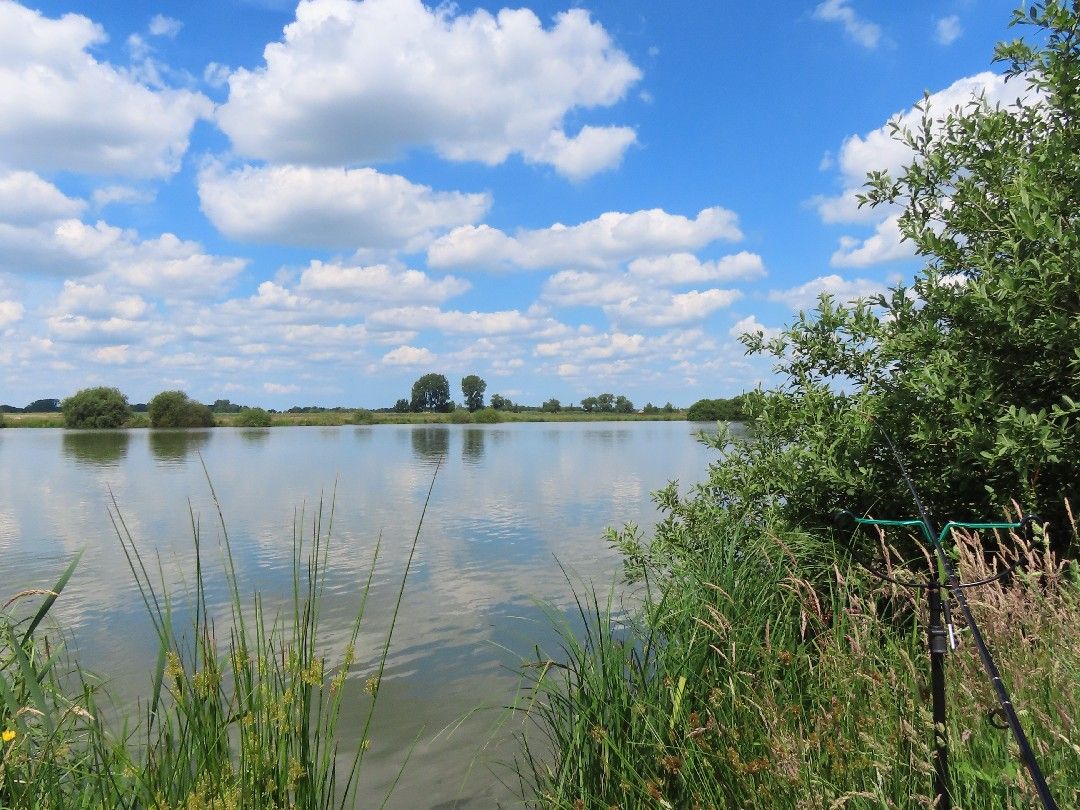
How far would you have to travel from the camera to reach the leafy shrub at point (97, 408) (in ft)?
291

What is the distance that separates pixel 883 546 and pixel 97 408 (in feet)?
337

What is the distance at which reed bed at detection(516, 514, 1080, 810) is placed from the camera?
2.67 meters

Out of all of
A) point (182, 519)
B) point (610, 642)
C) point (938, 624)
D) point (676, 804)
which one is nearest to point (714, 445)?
point (610, 642)

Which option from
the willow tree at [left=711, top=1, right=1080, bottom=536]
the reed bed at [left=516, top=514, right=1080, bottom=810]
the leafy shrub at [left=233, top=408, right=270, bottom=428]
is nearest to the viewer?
the reed bed at [left=516, top=514, right=1080, bottom=810]

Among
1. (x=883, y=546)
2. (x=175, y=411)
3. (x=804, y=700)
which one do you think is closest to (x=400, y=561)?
(x=804, y=700)

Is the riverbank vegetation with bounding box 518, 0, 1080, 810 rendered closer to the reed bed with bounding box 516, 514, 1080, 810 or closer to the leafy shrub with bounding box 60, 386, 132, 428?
the reed bed with bounding box 516, 514, 1080, 810

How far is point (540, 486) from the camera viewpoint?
26.5 m

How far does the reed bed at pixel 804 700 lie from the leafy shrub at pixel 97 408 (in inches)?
3880

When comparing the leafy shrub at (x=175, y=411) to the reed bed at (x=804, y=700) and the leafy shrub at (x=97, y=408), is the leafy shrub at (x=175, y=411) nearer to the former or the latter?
the leafy shrub at (x=97, y=408)

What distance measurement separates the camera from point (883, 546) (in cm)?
351

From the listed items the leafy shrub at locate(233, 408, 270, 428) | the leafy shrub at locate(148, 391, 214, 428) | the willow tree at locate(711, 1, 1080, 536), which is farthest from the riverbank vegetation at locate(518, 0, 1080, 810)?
the leafy shrub at locate(233, 408, 270, 428)

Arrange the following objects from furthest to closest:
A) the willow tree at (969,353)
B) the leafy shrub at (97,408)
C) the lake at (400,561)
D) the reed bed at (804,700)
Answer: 1. the leafy shrub at (97,408)
2. the lake at (400,561)
3. the willow tree at (969,353)
4. the reed bed at (804,700)

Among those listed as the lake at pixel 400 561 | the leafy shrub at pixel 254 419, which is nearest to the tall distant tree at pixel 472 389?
the leafy shrub at pixel 254 419

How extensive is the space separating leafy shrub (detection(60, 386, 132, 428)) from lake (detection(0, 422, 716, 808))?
205 ft
